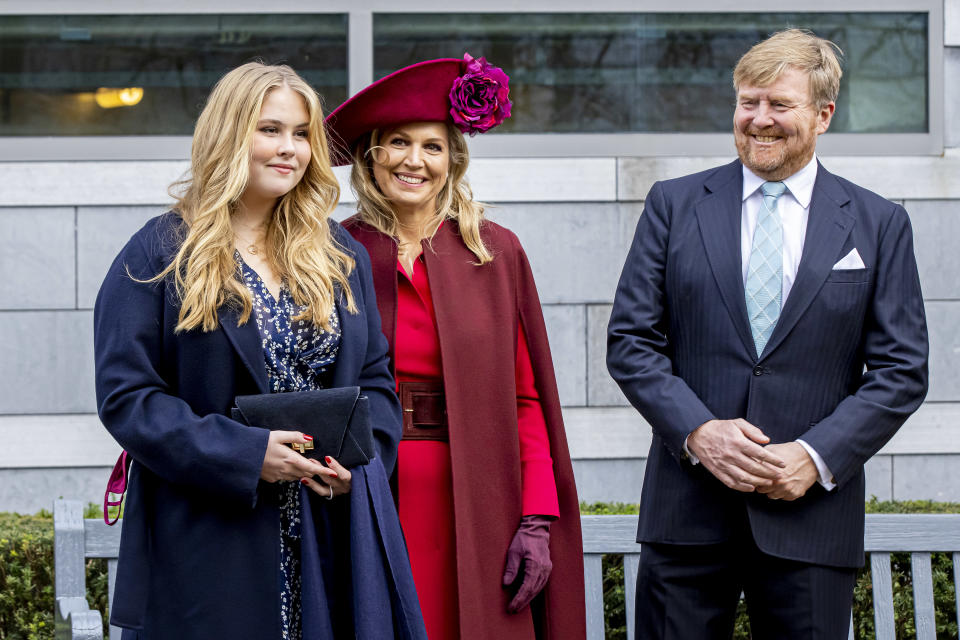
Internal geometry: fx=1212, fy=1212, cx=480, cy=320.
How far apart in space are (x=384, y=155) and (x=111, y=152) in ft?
10.6

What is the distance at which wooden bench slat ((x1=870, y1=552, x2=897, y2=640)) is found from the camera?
12.4 ft

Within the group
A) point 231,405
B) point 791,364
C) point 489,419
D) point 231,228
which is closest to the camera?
point 231,405

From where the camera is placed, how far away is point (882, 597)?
3.79m

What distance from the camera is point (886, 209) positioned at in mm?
3320

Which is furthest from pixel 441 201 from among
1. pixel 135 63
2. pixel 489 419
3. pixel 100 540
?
pixel 135 63

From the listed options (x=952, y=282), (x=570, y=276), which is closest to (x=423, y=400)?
(x=570, y=276)

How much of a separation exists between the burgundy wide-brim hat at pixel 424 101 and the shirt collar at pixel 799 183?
0.77m

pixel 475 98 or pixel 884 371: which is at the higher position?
pixel 475 98

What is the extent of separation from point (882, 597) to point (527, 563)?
122 cm

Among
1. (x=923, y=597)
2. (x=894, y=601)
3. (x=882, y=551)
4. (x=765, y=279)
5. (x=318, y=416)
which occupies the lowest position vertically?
(x=894, y=601)

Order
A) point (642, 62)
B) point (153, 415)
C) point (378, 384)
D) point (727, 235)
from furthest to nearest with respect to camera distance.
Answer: point (642, 62) < point (727, 235) < point (378, 384) < point (153, 415)

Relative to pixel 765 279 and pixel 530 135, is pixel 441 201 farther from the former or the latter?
pixel 530 135

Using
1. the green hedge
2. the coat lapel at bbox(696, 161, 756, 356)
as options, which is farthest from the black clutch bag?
the green hedge

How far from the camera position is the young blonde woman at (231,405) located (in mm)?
2764
